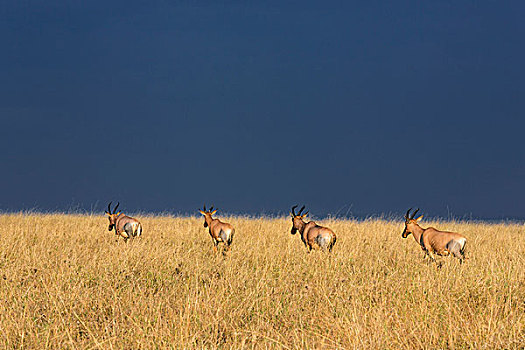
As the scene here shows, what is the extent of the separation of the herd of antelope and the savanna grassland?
87cm

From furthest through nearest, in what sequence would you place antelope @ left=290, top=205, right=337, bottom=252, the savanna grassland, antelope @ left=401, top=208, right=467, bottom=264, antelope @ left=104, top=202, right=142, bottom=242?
antelope @ left=104, top=202, right=142, bottom=242
antelope @ left=290, top=205, right=337, bottom=252
antelope @ left=401, top=208, right=467, bottom=264
the savanna grassland

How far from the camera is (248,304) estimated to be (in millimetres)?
6074

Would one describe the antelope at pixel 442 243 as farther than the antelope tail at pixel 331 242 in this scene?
No

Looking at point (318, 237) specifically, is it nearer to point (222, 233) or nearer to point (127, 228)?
point (222, 233)

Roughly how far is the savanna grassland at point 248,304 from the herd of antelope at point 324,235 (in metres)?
0.87

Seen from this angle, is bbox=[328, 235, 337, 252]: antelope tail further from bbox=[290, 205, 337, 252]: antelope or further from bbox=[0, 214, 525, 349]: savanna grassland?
bbox=[0, 214, 525, 349]: savanna grassland

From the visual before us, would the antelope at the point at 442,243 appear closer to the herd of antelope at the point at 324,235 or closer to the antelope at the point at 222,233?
the herd of antelope at the point at 324,235

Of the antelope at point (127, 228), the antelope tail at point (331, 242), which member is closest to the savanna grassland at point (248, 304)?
the antelope tail at point (331, 242)

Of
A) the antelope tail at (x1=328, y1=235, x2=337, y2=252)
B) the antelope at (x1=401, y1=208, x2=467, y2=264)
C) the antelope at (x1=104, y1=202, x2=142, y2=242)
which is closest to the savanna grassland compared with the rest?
the antelope at (x1=401, y1=208, x2=467, y2=264)

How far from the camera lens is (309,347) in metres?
4.79

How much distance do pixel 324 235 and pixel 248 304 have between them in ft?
16.4

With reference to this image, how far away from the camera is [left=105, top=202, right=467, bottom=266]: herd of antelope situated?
10250mm

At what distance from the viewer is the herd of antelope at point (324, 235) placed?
10.2 metres

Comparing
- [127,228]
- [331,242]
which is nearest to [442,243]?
[331,242]
